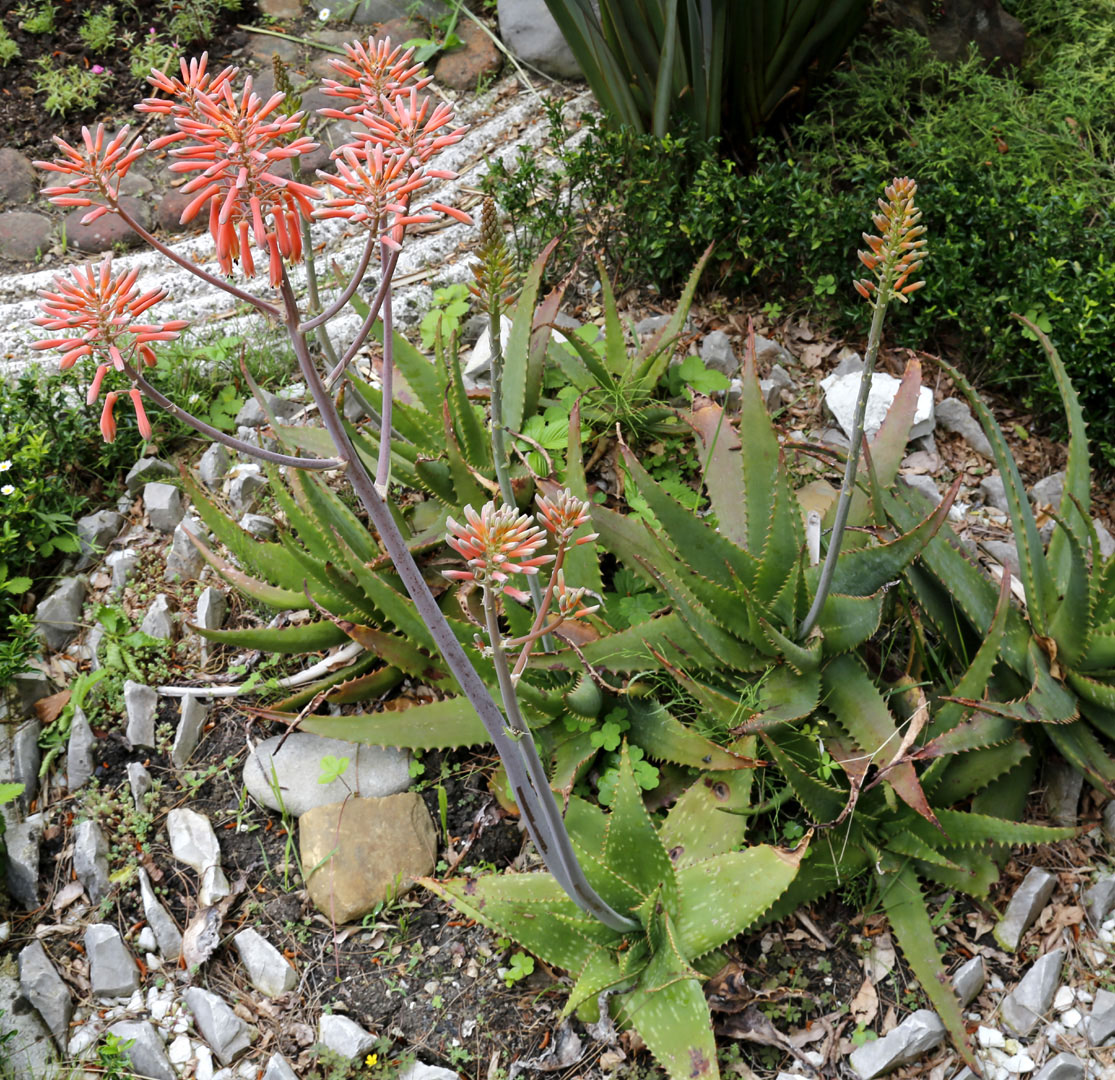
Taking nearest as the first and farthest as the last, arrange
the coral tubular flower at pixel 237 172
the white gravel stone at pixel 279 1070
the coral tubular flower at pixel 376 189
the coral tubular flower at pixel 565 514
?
the coral tubular flower at pixel 237 172, the coral tubular flower at pixel 376 189, the coral tubular flower at pixel 565 514, the white gravel stone at pixel 279 1070

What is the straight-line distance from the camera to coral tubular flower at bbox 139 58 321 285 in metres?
0.98

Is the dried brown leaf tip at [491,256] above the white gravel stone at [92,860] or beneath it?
above

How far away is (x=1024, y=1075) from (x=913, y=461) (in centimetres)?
180

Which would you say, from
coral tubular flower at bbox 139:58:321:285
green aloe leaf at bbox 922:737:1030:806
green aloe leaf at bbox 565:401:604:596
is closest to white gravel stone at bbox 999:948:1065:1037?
green aloe leaf at bbox 922:737:1030:806

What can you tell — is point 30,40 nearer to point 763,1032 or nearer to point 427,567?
point 427,567

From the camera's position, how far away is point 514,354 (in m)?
2.83

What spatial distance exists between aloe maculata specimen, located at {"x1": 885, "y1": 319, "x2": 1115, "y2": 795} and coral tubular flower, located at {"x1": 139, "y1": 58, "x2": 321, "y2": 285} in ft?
5.21

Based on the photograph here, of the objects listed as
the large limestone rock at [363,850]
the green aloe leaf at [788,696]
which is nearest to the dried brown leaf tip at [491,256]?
the green aloe leaf at [788,696]

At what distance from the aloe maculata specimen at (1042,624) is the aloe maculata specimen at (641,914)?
61cm

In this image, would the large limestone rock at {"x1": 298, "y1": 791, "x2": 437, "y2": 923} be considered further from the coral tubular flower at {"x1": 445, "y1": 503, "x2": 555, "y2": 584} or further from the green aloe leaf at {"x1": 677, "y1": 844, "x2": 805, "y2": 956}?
the coral tubular flower at {"x1": 445, "y1": 503, "x2": 555, "y2": 584}

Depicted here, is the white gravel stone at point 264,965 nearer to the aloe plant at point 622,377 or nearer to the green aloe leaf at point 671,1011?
the green aloe leaf at point 671,1011

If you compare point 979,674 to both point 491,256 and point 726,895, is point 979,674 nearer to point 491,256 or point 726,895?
point 726,895

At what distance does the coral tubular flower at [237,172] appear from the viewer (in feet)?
3.23

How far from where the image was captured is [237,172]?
1.00m
